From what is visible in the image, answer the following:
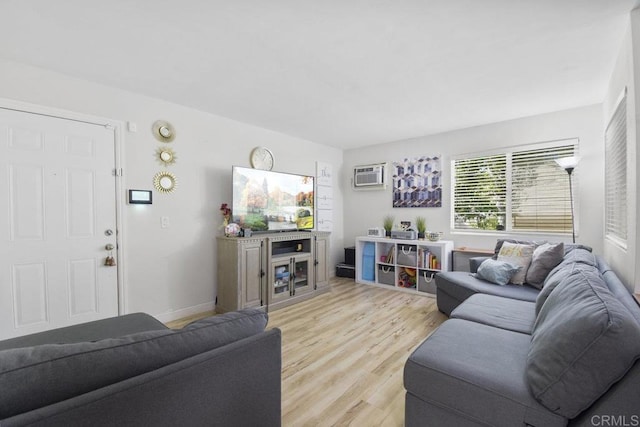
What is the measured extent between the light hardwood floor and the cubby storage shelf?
31 centimetres

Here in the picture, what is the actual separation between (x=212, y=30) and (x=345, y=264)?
4.13m

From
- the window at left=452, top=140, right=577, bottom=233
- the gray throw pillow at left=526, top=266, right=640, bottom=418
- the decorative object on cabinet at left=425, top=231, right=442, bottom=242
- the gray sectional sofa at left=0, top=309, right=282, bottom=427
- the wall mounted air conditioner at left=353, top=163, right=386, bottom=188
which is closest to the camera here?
the gray sectional sofa at left=0, top=309, right=282, bottom=427

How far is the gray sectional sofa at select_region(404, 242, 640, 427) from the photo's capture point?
0.97m

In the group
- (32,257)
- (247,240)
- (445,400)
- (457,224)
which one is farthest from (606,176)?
(32,257)

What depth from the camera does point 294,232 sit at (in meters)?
4.10

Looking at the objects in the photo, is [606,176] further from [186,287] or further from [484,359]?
[186,287]

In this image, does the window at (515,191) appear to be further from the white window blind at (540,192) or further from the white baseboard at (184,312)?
the white baseboard at (184,312)

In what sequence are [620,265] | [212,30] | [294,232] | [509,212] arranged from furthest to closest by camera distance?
[294,232] < [509,212] < [620,265] < [212,30]

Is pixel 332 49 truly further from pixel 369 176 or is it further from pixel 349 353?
pixel 369 176

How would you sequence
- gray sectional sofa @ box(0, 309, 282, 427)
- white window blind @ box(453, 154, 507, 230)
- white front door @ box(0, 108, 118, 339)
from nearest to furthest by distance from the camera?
gray sectional sofa @ box(0, 309, 282, 427), white front door @ box(0, 108, 118, 339), white window blind @ box(453, 154, 507, 230)

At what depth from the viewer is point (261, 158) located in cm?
405

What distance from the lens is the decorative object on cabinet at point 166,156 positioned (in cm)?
310

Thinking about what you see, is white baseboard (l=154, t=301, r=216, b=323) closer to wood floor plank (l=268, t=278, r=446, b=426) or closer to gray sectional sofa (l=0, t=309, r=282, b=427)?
wood floor plank (l=268, t=278, r=446, b=426)

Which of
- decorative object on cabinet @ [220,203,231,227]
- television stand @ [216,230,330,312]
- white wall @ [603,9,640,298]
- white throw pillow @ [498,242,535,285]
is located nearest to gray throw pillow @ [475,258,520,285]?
white throw pillow @ [498,242,535,285]
